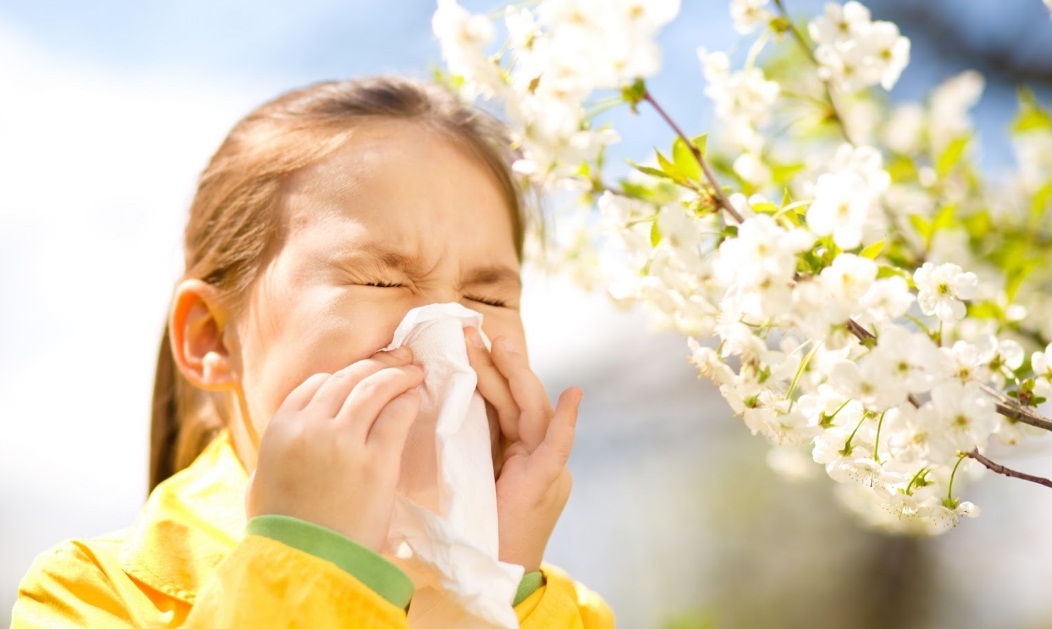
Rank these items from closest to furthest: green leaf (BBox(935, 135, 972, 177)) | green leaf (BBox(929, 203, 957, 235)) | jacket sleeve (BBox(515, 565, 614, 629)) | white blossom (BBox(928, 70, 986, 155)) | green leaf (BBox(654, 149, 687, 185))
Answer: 1. green leaf (BBox(654, 149, 687, 185))
2. green leaf (BBox(929, 203, 957, 235))
3. jacket sleeve (BBox(515, 565, 614, 629))
4. green leaf (BBox(935, 135, 972, 177))
5. white blossom (BBox(928, 70, 986, 155))

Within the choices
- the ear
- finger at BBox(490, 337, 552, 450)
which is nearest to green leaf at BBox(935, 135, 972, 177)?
finger at BBox(490, 337, 552, 450)

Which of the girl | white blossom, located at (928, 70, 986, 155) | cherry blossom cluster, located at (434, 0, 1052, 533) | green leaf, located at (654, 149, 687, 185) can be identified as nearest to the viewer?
cherry blossom cluster, located at (434, 0, 1052, 533)

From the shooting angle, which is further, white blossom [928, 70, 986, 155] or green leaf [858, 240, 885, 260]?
white blossom [928, 70, 986, 155]

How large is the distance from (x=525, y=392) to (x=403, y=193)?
27 cm

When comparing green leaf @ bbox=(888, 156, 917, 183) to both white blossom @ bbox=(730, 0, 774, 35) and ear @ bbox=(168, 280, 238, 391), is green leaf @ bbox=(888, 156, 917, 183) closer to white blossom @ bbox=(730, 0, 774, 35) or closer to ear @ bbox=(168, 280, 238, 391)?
white blossom @ bbox=(730, 0, 774, 35)

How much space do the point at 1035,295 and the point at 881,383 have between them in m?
0.95

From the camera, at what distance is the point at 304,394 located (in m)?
0.91

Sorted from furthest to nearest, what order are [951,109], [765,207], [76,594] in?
[951,109], [76,594], [765,207]

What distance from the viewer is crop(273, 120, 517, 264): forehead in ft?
3.43

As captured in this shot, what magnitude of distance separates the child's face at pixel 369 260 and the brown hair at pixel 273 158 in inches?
1.6

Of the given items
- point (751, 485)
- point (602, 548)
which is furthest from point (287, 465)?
point (751, 485)

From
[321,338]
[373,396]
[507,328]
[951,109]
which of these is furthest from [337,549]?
[951,109]

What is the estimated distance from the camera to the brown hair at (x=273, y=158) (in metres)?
1.18

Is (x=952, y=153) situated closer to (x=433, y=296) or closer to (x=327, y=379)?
(x=433, y=296)
